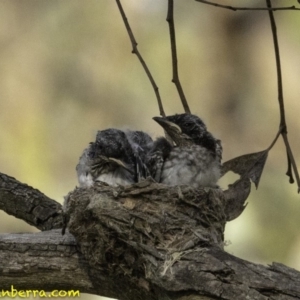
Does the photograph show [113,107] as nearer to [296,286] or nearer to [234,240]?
[234,240]

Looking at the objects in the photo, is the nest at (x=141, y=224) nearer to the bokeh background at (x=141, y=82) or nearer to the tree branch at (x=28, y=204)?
the tree branch at (x=28, y=204)

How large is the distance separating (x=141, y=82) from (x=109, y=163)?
2.57 m

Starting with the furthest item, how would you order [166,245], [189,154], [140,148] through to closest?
[140,148] → [189,154] → [166,245]

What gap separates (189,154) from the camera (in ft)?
10.5

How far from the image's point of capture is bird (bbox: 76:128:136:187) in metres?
3.21

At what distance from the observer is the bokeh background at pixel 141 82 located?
18.5ft

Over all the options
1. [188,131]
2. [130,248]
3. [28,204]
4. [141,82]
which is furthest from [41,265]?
[141,82]

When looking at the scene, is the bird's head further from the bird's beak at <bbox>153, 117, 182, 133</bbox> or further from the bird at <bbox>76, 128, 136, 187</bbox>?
the bird at <bbox>76, 128, 136, 187</bbox>

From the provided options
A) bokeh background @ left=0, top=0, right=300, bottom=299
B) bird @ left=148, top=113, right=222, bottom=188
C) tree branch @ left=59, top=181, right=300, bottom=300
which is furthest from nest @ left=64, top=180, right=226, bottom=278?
bokeh background @ left=0, top=0, right=300, bottom=299

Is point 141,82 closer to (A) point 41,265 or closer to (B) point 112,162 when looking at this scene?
(B) point 112,162

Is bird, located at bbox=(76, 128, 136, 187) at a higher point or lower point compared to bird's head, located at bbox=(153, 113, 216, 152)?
lower

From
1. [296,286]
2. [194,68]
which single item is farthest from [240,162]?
[194,68]

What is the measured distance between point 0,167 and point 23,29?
100 centimetres

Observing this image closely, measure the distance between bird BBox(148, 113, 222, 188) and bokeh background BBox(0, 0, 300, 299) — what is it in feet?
7.37
